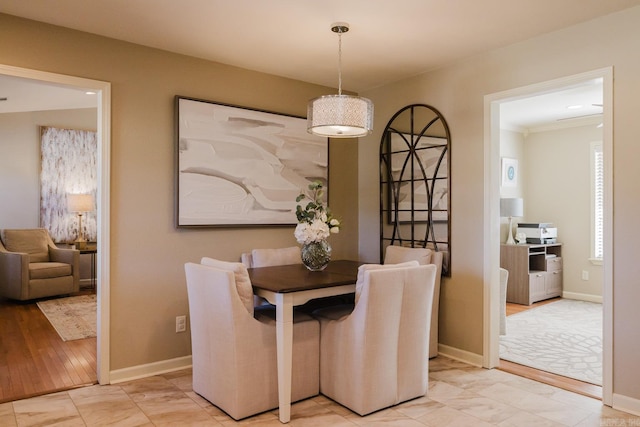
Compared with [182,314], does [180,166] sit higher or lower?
higher

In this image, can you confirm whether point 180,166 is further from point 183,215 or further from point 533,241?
point 533,241

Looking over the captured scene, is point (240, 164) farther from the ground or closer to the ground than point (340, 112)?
closer to the ground

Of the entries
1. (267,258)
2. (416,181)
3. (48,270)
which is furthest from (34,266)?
(416,181)

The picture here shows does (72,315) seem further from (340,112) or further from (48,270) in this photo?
(340,112)

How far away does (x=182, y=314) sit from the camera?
11.8 ft

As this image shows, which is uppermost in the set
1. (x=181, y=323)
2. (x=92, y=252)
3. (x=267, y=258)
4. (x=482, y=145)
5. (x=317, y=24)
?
(x=317, y=24)

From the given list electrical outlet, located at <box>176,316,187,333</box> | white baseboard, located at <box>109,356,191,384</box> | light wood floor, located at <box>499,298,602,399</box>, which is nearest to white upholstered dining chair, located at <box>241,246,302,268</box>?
electrical outlet, located at <box>176,316,187,333</box>

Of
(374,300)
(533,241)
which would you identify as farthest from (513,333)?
(374,300)

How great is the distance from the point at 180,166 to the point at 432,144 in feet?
7.05

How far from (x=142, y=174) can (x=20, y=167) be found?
4.53 meters

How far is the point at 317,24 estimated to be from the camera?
301 cm

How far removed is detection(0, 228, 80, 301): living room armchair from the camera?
589cm

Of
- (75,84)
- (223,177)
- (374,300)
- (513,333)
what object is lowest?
(513,333)

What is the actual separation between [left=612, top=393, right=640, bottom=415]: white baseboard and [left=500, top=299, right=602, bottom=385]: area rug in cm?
43
